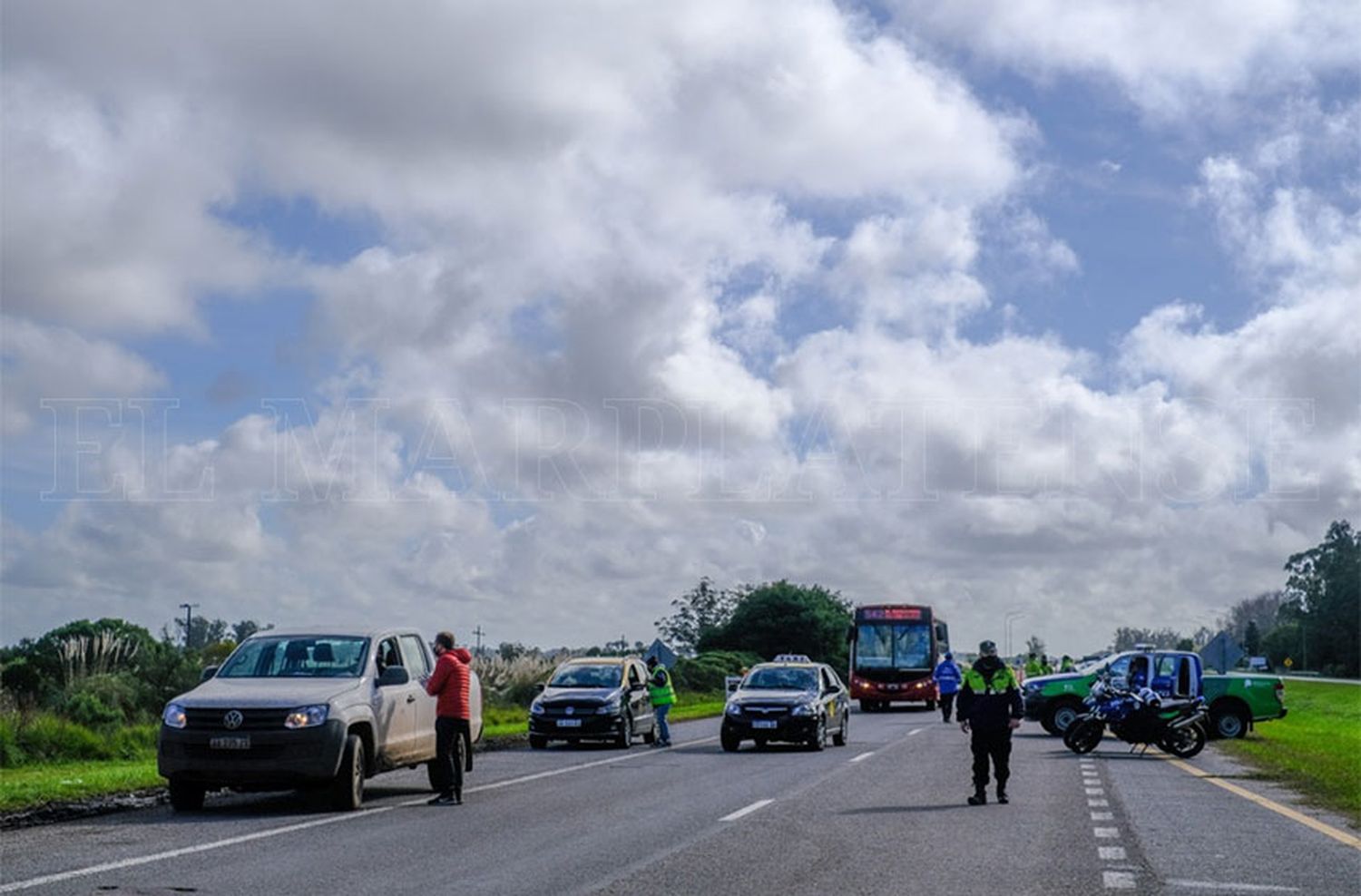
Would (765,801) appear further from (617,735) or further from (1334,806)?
(617,735)

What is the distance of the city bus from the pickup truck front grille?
37.3m

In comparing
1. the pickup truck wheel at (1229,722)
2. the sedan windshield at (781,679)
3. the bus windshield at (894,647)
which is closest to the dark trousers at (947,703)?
the pickup truck wheel at (1229,722)

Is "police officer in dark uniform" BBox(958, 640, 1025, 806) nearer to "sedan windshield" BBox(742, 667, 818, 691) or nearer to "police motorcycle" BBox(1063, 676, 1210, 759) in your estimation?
"police motorcycle" BBox(1063, 676, 1210, 759)

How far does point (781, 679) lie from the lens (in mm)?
29938

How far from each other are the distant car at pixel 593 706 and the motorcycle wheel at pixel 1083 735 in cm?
764

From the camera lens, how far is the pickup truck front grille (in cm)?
1573

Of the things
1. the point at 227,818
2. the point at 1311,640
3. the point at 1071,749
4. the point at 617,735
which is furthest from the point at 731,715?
the point at 1311,640

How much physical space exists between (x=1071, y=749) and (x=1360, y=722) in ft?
112

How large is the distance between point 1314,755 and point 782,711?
9.46m

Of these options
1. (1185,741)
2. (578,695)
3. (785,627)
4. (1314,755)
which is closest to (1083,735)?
(1185,741)

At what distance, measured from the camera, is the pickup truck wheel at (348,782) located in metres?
16.0

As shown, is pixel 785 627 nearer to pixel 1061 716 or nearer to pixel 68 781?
pixel 1061 716

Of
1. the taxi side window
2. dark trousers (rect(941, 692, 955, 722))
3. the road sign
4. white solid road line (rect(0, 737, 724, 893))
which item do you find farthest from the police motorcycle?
the taxi side window

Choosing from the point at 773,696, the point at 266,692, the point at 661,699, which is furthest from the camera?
the point at 661,699
